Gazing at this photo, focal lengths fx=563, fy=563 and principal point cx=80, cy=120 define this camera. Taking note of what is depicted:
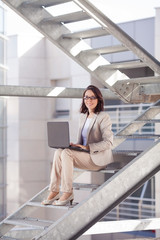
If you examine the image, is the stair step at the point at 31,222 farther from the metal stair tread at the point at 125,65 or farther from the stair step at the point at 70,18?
the stair step at the point at 70,18

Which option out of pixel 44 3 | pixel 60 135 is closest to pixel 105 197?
pixel 60 135

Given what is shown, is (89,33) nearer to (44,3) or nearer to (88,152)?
(44,3)

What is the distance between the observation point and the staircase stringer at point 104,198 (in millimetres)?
5414

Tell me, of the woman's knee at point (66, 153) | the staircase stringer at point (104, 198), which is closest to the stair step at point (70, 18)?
the woman's knee at point (66, 153)

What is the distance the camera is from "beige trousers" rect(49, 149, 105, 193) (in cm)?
577

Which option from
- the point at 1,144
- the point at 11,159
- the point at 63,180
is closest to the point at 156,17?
the point at 1,144

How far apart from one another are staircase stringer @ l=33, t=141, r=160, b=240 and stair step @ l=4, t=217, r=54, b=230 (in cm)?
64

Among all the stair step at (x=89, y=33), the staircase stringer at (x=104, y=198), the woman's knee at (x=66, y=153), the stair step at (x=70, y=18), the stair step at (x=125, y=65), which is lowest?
the staircase stringer at (x=104, y=198)

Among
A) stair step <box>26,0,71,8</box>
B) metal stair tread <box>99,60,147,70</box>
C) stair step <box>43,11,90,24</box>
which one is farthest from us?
metal stair tread <box>99,60,147,70</box>

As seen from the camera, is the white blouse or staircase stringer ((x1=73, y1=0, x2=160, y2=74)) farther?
the white blouse

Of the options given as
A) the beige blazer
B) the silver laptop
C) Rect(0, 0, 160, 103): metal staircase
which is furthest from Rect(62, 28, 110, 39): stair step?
the silver laptop

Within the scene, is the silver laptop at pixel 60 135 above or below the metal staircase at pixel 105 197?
above

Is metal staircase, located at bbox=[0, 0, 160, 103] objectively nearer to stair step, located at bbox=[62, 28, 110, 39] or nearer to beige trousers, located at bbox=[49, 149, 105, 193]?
stair step, located at bbox=[62, 28, 110, 39]

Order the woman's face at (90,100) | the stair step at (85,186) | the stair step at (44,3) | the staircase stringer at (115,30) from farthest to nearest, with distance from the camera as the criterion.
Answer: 1. the stair step at (44,3)
2. the woman's face at (90,100)
3. the stair step at (85,186)
4. the staircase stringer at (115,30)
